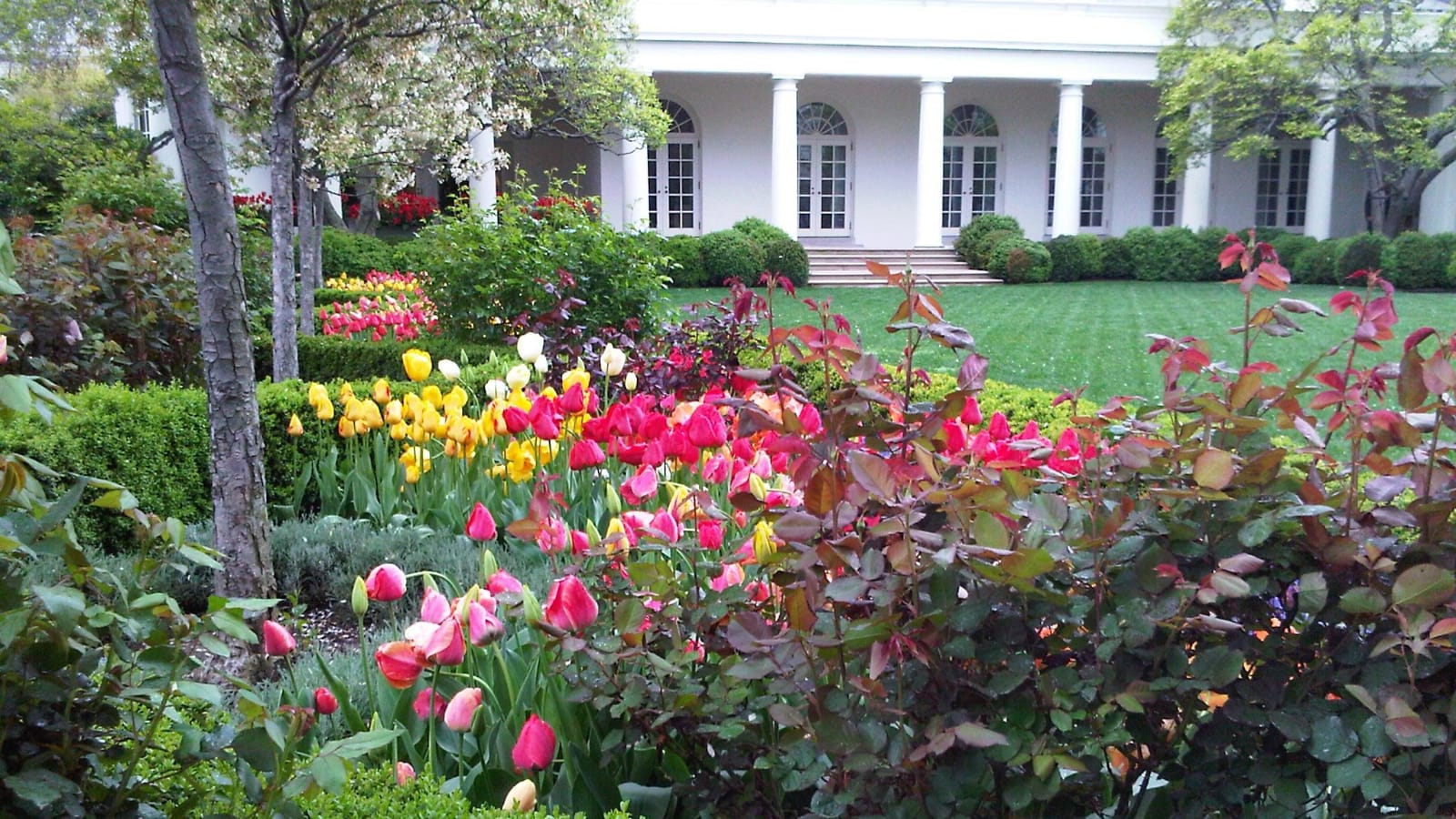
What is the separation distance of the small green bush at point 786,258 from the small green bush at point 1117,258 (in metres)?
6.43

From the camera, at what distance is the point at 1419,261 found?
19.5 m

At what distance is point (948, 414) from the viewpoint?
5.03ft

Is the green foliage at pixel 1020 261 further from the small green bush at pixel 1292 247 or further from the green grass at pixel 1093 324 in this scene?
the small green bush at pixel 1292 247

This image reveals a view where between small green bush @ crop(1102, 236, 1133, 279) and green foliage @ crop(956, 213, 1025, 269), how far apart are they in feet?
5.75

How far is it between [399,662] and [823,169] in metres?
24.4

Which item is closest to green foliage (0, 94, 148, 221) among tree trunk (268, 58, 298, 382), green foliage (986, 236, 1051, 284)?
tree trunk (268, 58, 298, 382)

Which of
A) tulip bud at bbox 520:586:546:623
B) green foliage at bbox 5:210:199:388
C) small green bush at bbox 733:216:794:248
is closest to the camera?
tulip bud at bbox 520:586:546:623

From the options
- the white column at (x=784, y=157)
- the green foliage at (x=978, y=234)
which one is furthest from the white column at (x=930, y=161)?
the white column at (x=784, y=157)

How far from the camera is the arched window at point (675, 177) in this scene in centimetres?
2439

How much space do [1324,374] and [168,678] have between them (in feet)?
5.29

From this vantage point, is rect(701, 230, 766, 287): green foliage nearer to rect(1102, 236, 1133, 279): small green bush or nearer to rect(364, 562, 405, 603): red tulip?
rect(1102, 236, 1133, 279): small green bush

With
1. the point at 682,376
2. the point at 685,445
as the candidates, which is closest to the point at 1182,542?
the point at 685,445

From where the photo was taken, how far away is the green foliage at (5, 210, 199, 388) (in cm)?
611

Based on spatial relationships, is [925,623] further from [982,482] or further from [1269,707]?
[1269,707]
